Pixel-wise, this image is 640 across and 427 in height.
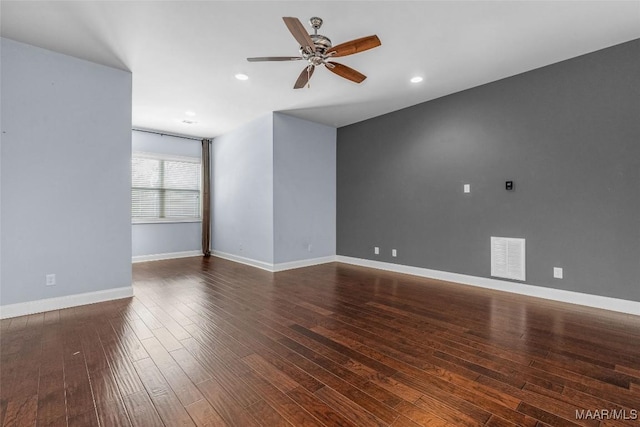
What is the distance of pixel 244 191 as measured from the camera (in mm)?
5988

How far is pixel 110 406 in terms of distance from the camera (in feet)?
5.32

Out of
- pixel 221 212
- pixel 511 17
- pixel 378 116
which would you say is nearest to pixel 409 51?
pixel 511 17

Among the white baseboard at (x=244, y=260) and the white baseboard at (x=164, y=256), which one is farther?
the white baseboard at (x=164, y=256)

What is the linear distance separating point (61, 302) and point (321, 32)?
13.0ft

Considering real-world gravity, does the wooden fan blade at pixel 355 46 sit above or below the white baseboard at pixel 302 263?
above

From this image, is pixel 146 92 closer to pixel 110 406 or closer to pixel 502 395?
pixel 110 406

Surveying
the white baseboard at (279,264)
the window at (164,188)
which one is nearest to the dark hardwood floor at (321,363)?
the white baseboard at (279,264)

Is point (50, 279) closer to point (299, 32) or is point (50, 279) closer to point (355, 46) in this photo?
point (299, 32)

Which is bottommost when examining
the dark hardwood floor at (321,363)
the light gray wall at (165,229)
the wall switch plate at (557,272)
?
the dark hardwood floor at (321,363)

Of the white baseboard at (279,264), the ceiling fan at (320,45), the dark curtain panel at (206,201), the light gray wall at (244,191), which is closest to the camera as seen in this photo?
the ceiling fan at (320,45)

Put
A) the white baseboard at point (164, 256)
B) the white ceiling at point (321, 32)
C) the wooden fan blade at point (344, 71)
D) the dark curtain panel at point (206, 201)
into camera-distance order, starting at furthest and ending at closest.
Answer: the dark curtain panel at point (206, 201) → the white baseboard at point (164, 256) → the wooden fan blade at point (344, 71) → the white ceiling at point (321, 32)

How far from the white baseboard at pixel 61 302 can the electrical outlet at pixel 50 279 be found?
0.17m

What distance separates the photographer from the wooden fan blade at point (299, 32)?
6.97ft

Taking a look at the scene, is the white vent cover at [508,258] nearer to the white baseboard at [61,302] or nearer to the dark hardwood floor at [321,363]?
the dark hardwood floor at [321,363]
